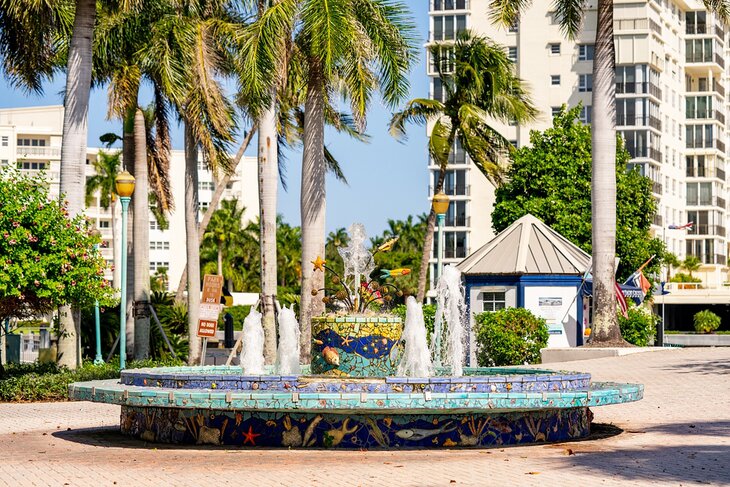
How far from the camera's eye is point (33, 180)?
2286 centimetres

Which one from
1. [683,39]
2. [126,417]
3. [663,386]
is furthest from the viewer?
[683,39]

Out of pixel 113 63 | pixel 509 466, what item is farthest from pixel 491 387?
pixel 113 63

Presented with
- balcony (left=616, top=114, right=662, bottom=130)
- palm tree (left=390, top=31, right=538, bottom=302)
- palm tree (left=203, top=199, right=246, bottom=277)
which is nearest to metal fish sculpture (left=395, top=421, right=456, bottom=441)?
palm tree (left=390, top=31, right=538, bottom=302)

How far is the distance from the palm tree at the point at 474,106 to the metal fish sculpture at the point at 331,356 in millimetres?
24601

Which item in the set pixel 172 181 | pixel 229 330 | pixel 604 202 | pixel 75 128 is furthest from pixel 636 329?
pixel 172 181

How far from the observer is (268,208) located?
27.0m

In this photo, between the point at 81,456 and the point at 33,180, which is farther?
the point at 33,180

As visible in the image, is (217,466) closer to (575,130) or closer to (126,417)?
(126,417)

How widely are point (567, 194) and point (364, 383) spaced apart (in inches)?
1642

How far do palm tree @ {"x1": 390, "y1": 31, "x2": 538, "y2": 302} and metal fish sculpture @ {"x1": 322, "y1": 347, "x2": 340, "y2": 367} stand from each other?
80.7 feet

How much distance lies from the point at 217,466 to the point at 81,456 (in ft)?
6.27

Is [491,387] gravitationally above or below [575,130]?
below

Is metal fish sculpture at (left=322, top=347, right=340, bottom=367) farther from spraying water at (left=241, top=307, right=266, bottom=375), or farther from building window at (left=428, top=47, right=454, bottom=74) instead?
building window at (left=428, top=47, right=454, bottom=74)

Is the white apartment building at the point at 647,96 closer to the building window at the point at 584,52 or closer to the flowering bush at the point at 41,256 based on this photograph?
the building window at the point at 584,52
